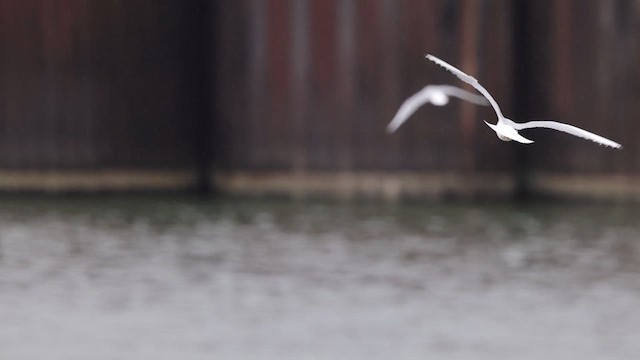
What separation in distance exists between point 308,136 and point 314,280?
5.27 metres

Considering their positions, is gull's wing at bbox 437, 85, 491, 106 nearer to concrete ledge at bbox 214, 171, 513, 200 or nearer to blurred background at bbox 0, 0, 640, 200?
blurred background at bbox 0, 0, 640, 200

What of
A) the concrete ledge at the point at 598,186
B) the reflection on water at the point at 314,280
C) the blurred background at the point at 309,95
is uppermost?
the blurred background at the point at 309,95

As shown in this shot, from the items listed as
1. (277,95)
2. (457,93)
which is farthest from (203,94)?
(457,93)

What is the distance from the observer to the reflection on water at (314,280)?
16.8m

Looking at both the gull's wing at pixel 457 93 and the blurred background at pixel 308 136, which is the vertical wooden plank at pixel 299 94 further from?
the gull's wing at pixel 457 93

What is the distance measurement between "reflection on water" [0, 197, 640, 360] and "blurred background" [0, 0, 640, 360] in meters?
0.09

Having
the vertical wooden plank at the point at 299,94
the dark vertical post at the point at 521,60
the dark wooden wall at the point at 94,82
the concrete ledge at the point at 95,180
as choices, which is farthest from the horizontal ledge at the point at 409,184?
the dark wooden wall at the point at 94,82

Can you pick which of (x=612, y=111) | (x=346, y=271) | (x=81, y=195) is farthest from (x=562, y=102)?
(x=81, y=195)

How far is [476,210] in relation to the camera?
1016 inches

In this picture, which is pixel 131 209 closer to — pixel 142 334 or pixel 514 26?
pixel 514 26

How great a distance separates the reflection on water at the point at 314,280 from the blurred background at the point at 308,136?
0.30ft

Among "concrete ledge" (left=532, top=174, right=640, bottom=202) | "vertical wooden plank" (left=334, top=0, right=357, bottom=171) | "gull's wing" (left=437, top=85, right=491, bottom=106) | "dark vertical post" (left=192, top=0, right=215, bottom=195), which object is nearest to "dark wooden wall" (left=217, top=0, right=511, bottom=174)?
"vertical wooden plank" (left=334, top=0, right=357, bottom=171)

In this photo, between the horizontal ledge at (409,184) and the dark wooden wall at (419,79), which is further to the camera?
the horizontal ledge at (409,184)

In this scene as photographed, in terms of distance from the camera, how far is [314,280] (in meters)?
20.5
